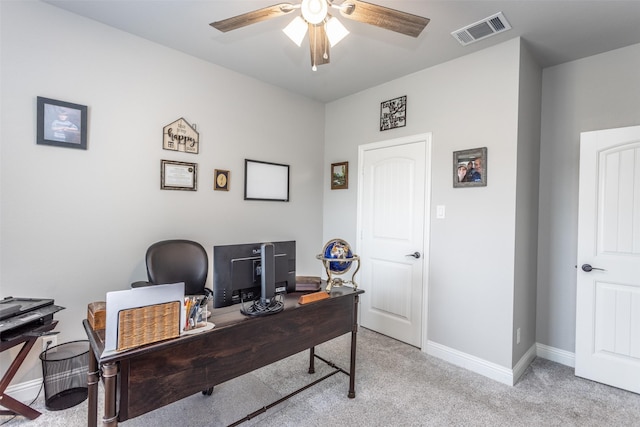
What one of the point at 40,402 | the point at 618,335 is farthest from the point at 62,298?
the point at 618,335

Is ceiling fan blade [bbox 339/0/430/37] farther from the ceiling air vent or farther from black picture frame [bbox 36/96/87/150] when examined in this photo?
black picture frame [bbox 36/96/87/150]

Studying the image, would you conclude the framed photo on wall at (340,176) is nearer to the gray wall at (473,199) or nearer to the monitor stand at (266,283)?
the gray wall at (473,199)

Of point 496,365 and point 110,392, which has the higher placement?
point 110,392

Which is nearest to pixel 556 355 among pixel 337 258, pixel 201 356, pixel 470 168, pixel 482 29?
pixel 470 168

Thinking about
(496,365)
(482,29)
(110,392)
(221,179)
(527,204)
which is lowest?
(496,365)

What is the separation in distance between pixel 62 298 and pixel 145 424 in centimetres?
111

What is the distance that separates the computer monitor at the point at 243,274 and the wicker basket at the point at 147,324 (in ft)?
0.89

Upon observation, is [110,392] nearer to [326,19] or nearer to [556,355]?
[326,19]

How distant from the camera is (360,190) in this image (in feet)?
12.1

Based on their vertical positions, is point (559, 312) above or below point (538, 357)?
above

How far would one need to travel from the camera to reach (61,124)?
2.23m

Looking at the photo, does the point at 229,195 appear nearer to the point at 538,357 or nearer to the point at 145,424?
the point at 145,424

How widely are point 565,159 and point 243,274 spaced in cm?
303

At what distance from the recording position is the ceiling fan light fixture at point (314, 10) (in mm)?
1617
